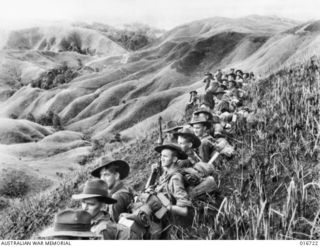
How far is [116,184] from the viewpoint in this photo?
429cm

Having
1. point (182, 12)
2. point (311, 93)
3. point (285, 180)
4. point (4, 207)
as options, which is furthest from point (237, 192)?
point (4, 207)

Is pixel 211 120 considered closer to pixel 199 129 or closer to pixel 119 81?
pixel 199 129

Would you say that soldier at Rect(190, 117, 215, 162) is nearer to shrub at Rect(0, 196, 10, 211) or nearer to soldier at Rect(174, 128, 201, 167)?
soldier at Rect(174, 128, 201, 167)

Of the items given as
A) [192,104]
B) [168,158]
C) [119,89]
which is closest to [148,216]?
[168,158]

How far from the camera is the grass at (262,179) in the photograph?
3828 mm

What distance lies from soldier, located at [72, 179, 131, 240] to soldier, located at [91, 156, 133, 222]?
0.36 meters

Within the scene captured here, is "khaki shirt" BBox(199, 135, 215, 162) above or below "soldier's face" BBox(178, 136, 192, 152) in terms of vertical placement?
below

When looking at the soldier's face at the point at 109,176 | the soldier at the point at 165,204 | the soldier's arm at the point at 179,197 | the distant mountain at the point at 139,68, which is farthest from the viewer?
the distant mountain at the point at 139,68

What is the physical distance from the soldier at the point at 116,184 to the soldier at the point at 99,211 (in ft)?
1.17

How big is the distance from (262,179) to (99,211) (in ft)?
5.50

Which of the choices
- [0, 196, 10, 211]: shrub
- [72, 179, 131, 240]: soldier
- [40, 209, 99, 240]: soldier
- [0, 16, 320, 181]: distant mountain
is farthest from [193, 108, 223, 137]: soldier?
[0, 196, 10, 211]: shrub

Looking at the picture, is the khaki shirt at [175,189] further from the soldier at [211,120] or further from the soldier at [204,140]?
the soldier at [211,120]

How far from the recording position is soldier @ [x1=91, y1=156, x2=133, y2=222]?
4117 mm

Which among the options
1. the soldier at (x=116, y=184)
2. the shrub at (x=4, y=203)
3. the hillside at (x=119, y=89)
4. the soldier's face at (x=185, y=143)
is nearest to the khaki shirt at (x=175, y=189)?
the soldier at (x=116, y=184)
